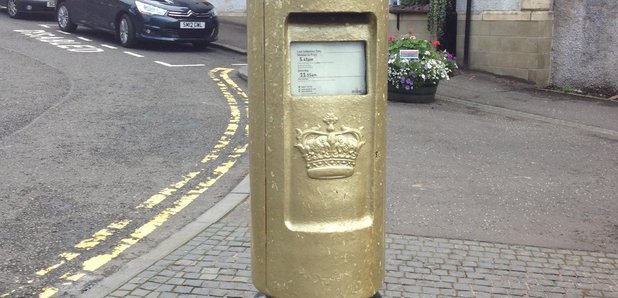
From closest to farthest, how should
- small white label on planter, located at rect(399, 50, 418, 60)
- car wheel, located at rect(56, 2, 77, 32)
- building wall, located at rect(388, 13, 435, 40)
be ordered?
small white label on planter, located at rect(399, 50, 418, 60) < building wall, located at rect(388, 13, 435, 40) < car wheel, located at rect(56, 2, 77, 32)

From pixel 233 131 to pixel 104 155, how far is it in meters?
1.81

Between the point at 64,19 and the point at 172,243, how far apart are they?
14.9m

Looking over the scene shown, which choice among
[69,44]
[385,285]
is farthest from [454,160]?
[69,44]

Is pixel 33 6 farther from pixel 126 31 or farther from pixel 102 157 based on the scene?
pixel 102 157

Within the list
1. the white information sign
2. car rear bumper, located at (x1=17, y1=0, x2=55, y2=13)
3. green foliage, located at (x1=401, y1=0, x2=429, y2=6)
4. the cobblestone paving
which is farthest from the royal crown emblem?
car rear bumper, located at (x1=17, y1=0, x2=55, y2=13)

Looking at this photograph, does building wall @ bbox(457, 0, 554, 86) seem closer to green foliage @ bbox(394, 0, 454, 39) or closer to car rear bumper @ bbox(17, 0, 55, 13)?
green foliage @ bbox(394, 0, 454, 39)

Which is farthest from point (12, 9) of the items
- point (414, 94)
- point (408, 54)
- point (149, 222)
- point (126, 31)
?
point (149, 222)

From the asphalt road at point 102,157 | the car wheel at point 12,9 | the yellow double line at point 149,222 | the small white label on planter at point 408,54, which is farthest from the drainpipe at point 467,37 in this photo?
the car wheel at point 12,9

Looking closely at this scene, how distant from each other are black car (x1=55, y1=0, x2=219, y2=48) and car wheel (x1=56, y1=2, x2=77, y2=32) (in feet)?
4.44

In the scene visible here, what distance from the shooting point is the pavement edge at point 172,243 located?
14.5 ft

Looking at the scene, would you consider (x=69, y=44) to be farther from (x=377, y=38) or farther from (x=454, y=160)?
(x=377, y=38)

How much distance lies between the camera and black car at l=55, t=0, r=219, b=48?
15594 millimetres

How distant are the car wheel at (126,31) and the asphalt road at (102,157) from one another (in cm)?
195

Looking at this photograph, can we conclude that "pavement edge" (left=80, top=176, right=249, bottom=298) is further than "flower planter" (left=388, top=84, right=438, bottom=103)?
No
